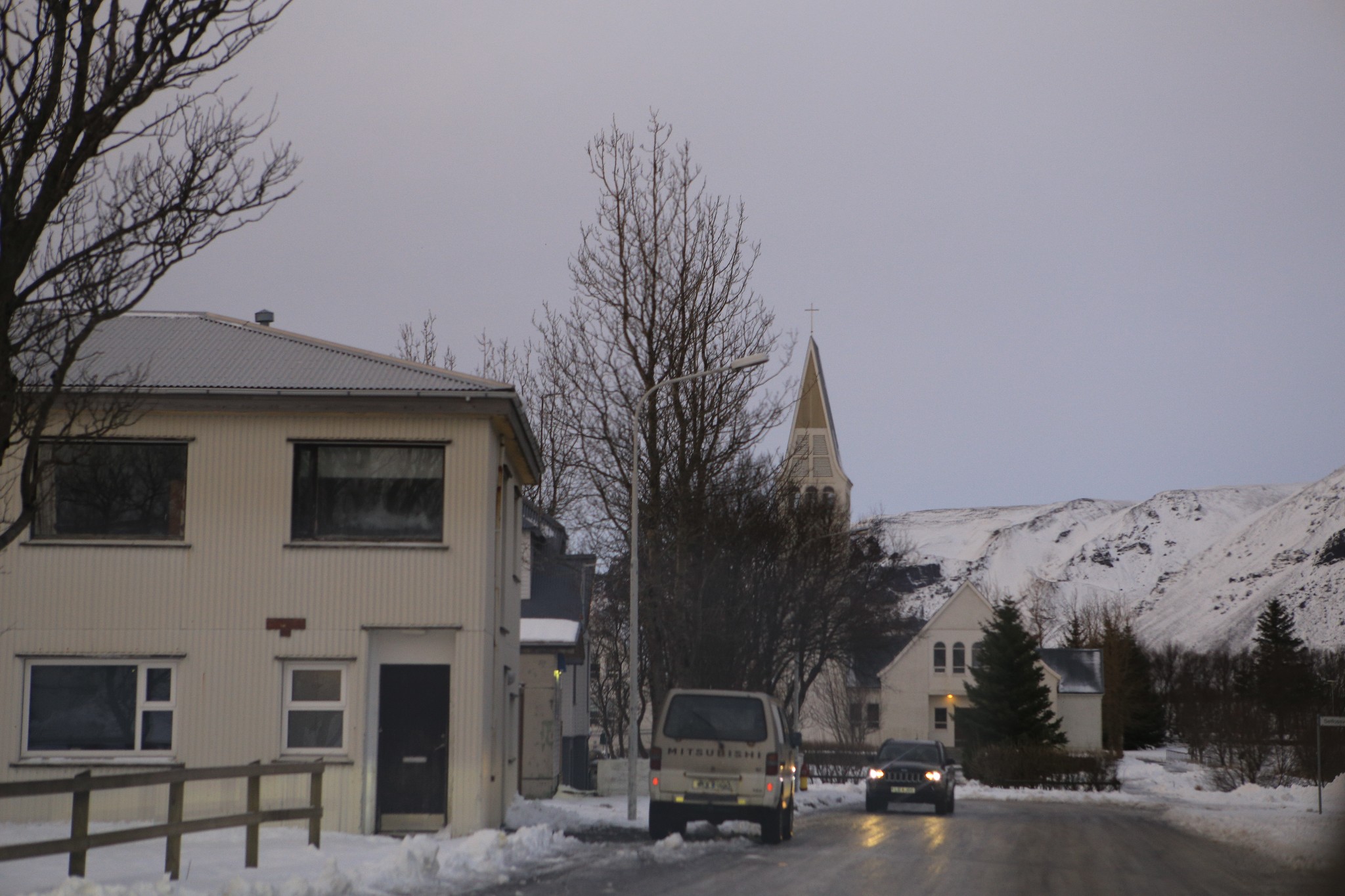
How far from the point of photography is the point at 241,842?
16781 mm

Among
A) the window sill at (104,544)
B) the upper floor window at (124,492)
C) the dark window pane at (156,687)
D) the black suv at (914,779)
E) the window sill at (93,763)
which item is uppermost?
the upper floor window at (124,492)

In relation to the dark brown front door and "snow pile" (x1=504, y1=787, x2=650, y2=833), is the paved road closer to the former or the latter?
"snow pile" (x1=504, y1=787, x2=650, y2=833)

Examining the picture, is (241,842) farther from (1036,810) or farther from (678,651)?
(1036,810)

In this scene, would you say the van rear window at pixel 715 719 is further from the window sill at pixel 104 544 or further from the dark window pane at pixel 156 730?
the window sill at pixel 104 544

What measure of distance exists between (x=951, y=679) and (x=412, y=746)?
70543mm

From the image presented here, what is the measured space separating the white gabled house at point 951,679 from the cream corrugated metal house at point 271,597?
67377 mm

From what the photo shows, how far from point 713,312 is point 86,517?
18.6 metres

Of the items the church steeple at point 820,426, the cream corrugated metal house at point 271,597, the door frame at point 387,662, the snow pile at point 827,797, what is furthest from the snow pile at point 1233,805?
the church steeple at point 820,426

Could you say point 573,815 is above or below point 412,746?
below

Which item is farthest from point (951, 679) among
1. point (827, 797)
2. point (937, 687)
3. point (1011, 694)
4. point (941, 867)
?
point (941, 867)

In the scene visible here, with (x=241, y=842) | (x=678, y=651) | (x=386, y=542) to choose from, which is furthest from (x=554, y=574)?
(x=241, y=842)

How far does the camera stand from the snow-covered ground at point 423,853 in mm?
12234

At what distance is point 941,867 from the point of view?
687 inches

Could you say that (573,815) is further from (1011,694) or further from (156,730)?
(1011,694)
